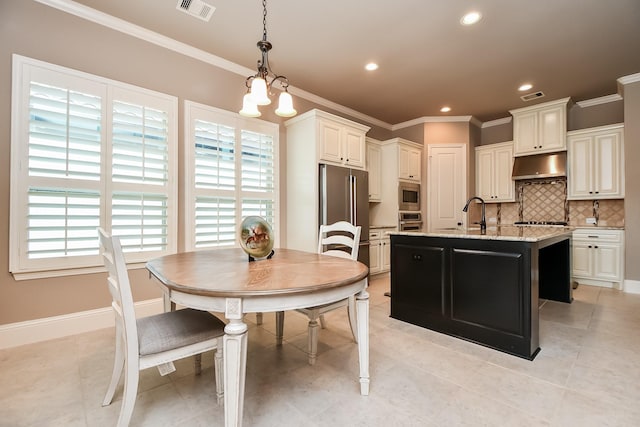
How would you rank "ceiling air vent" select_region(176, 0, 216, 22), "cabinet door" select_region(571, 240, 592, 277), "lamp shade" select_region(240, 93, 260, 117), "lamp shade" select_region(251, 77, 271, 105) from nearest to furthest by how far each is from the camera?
"lamp shade" select_region(251, 77, 271, 105)
"lamp shade" select_region(240, 93, 260, 117)
"ceiling air vent" select_region(176, 0, 216, 22)
"cabinet door" select_region(571, 240, 592, 277)

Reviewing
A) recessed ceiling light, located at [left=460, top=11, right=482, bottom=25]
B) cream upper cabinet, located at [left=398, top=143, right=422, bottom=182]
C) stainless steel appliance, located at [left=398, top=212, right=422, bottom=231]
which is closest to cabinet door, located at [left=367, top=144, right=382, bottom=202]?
cream upper cabinet, located at [left=398, top=143, right=422, bottom=182]

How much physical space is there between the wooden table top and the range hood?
4.36 metres

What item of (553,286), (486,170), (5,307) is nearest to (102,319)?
(5,307)

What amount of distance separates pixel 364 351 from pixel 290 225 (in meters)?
2.40

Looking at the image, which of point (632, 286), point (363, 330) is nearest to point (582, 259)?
point (632, 286)

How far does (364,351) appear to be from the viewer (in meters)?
1.55

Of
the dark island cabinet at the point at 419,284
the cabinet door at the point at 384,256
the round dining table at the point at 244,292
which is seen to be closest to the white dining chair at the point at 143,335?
the round dining table at the point at 244,292

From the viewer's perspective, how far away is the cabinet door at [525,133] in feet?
14.8

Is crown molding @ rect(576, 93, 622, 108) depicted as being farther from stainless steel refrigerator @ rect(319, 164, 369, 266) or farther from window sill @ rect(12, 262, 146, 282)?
window sill @ rect(12, 262, 146, 282)

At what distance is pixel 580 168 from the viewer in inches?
165

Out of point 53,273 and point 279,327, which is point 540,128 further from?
point 53,273

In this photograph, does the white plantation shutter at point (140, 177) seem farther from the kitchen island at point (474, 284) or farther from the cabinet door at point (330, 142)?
the kitchen island at point (474, 284)

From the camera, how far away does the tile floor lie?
141 centimetres

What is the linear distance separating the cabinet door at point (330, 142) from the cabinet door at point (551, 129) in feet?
10.8
